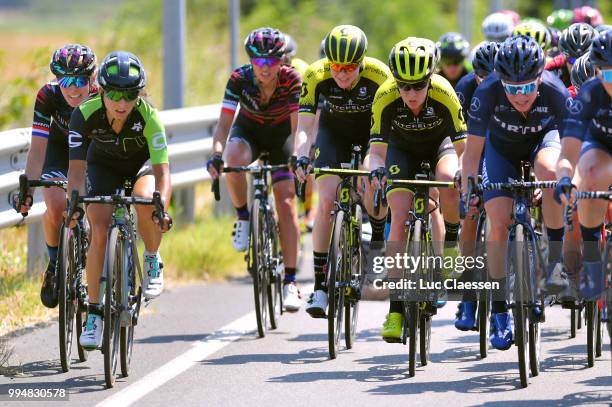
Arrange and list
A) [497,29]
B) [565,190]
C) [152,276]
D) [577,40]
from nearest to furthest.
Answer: [565,190], [152,276], [577,40], [497,29]

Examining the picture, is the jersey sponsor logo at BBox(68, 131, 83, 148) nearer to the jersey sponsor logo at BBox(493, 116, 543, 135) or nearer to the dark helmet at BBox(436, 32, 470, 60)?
the jersey sponsor logo at BBox(493, 116, 543, 135)

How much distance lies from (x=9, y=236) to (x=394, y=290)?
5.62 metres

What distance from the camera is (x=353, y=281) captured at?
10.7 m

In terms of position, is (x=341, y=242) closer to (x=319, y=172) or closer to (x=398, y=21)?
(x=319, y=172)

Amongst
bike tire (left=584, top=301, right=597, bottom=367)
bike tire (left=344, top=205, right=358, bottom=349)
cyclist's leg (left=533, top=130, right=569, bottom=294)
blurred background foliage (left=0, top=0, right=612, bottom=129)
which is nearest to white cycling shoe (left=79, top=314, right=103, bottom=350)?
bike tire (left=344, top=205, right=358, bottom=349)

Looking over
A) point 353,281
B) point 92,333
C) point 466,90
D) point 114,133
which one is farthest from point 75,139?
point 466,90

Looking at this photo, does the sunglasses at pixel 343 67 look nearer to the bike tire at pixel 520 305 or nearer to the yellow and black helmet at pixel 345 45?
the yellow and black helmet at pixel 345 45

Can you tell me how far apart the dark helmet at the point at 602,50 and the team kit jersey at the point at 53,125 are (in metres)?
3.67

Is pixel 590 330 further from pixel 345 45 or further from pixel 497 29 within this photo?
pixel 497 29

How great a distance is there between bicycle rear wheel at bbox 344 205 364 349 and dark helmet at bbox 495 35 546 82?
192 cm

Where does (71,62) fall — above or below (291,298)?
above

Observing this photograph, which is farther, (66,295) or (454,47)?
(454,47)

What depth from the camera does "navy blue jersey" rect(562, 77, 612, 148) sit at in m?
8.75

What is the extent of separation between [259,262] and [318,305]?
3.35 ft
